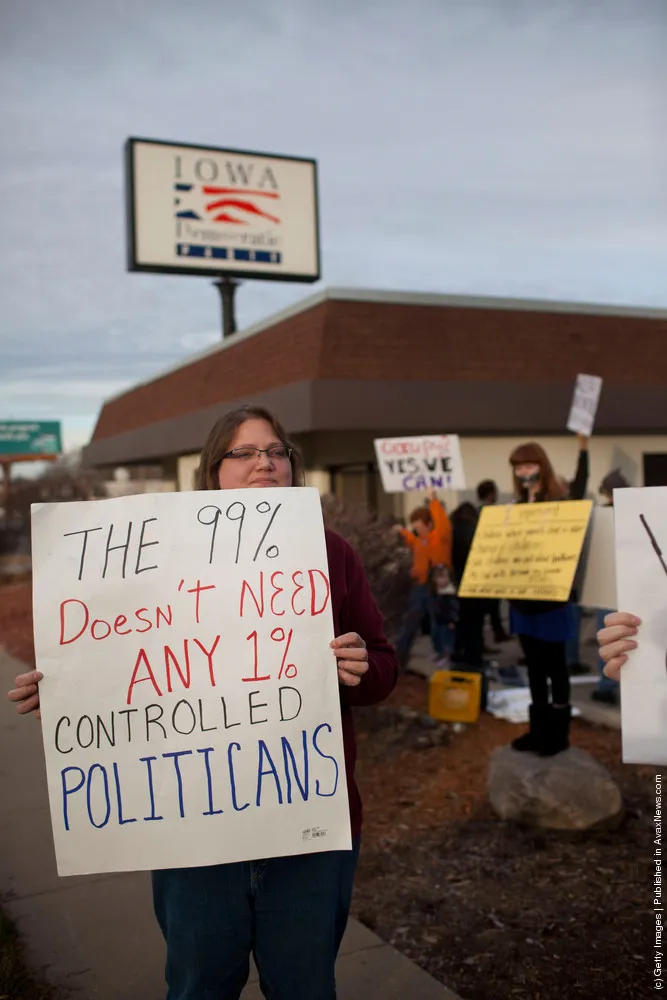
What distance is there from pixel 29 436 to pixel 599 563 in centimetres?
5844

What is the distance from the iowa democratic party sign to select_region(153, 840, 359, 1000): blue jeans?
838 inches

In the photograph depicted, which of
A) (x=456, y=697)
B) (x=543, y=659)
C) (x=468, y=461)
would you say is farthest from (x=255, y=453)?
(x=468, y=461)

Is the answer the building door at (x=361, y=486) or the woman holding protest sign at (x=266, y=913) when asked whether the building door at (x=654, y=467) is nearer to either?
the building door at (x=361, y=486)

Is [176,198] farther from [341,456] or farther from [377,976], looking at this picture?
[377,976]

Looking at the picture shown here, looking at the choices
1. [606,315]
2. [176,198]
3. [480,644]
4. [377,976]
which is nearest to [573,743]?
[480,644]

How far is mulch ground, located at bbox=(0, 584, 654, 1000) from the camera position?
10.8 ft

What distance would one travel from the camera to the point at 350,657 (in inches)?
86.0

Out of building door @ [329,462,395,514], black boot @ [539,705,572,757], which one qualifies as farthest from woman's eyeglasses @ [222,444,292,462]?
building door @ [329,462,395,514]

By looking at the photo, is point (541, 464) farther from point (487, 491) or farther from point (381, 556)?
point (487, 491)

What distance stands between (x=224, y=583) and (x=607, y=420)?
51.0 feet

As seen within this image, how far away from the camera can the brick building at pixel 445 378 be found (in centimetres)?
1480

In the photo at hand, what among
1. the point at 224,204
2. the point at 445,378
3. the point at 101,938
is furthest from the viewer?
the point at 224,204

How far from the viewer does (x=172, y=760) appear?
2.18 metres

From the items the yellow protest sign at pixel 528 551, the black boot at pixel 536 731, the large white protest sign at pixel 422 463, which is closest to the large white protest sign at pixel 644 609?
the yellow protest sign at pixel 528 551
